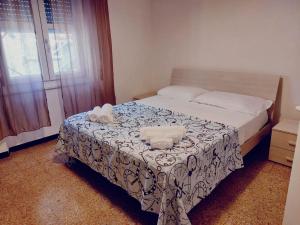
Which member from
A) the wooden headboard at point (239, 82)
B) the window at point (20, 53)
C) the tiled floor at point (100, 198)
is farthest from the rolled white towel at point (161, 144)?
the window at point (20, 53)

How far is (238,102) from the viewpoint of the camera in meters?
2.64

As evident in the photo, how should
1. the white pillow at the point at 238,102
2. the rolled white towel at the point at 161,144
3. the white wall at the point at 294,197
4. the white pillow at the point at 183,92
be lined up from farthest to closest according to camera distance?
the white pillow at the point at 183,92 < the white pillow at the point at 238,102 < the rolled white towel at the point at 161,144 < the white wall at the point at 294,197

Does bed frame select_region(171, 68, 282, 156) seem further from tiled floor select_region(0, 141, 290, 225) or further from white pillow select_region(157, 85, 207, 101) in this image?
tiled floor select_region(0, 141, 290, 225)

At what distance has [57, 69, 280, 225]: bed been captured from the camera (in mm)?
1520

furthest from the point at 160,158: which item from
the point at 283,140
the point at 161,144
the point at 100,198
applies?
the point at 283,140

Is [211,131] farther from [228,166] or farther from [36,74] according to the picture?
[36,74]

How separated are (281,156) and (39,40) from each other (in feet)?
10.8

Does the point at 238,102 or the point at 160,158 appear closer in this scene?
the point at 160,158

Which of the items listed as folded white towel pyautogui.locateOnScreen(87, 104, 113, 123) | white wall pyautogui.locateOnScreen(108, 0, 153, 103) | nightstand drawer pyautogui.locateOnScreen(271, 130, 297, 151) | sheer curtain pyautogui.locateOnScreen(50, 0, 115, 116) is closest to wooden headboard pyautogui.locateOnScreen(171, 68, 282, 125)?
nightstand drawer pyautogui.locateOnScreen(271, 130, 297, 151)

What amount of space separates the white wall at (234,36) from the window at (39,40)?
5.34ft

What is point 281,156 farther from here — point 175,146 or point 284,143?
point 175,146

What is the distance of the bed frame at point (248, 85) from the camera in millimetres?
2692

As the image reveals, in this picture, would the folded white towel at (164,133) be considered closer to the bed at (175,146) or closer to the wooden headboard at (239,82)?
the bed at (175,146)

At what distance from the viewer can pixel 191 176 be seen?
63.4 inches
